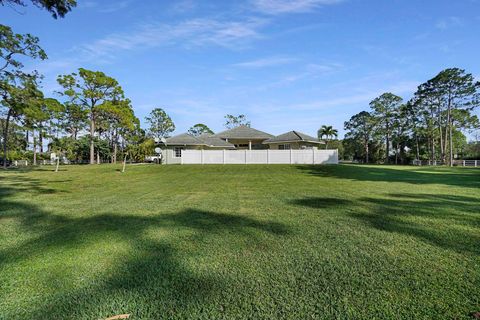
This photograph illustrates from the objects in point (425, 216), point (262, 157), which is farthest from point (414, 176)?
point (262, 157)

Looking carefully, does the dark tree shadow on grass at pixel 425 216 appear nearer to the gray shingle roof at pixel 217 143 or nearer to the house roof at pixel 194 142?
the house roof at pixel 194 142

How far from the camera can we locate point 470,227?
13.4 ft

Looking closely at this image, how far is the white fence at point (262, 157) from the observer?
23906 mm

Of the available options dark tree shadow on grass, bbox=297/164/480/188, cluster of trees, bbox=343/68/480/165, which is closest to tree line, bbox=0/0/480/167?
cluster of trees, bbox=343/68/480/165

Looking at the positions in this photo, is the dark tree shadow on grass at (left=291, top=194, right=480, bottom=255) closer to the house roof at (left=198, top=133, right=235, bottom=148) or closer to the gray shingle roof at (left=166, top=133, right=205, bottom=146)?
the gray shingle roof at (left=166, top=133, right=205, bottom=146)

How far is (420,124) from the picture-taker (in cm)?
4416

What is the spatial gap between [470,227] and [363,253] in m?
2.29

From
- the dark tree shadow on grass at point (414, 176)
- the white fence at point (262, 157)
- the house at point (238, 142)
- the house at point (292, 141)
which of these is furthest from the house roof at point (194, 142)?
the dark tree shadow on grass at point (414, 176)

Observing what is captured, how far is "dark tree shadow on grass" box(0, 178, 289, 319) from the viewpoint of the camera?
2145 millimetres

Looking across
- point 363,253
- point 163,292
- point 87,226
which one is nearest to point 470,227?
point 363,253

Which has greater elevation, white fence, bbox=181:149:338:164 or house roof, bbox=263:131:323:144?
house roof, bbox=263:131:323:144

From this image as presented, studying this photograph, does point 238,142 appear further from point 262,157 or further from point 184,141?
point 262,157

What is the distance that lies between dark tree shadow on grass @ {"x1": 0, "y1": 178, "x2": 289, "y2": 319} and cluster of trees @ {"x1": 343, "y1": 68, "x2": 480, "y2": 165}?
129 feet

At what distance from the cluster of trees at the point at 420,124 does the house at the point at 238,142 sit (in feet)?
66.5
